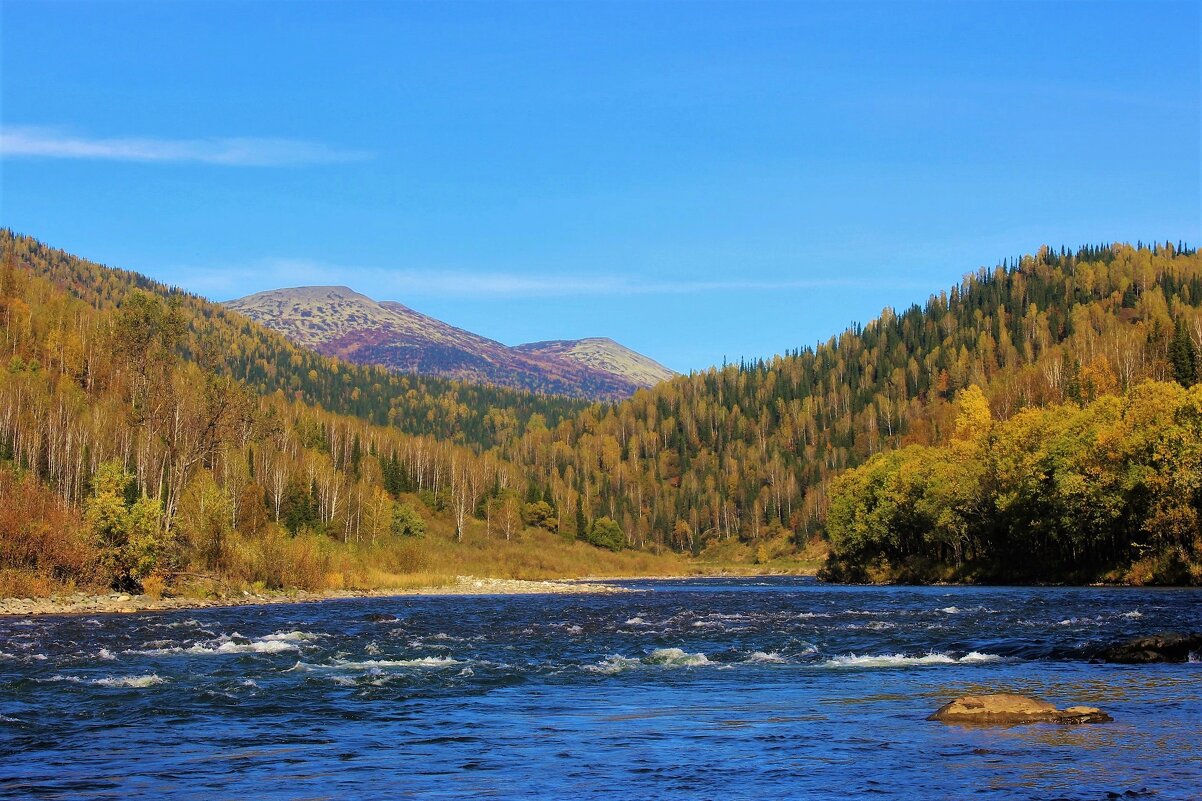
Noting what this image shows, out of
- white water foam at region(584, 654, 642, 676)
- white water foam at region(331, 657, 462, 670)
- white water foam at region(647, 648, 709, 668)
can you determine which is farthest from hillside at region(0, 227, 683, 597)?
white water foam at region(647, 648, 709, 668)

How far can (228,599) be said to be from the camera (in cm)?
6394

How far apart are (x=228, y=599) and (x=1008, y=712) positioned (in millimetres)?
54384

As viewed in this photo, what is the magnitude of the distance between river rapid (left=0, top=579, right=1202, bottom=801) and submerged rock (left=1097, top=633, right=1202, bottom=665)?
3.41 feet

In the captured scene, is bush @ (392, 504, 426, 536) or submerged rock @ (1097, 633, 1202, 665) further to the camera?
bush @ (392, 504, 426, 536)

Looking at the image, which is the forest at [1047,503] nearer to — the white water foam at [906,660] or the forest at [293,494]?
the forest at [293,494]

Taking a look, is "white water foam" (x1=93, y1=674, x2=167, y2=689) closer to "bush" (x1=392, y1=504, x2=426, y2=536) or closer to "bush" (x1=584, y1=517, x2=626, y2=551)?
"bush" (x1=392, y1=504, x2=426, y2=536)

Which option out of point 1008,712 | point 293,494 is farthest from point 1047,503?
point 293,494

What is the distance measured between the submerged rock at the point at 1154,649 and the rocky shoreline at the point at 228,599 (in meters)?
46.1

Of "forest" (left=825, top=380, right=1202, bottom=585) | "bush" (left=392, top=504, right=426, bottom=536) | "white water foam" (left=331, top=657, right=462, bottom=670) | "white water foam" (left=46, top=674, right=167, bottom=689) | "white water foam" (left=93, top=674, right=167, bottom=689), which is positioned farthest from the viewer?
"bush" (left=392, top=504, right=426, bottom=536)

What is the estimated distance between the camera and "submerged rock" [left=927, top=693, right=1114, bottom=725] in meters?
19.0

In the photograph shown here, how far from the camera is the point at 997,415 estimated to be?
189 m

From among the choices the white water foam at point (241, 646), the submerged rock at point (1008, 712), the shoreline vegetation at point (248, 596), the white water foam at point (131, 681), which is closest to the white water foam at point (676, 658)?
the white water foam at point (241, 646)

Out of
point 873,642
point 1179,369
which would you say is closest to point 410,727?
point 873,642

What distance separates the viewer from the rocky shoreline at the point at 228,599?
170 feet
